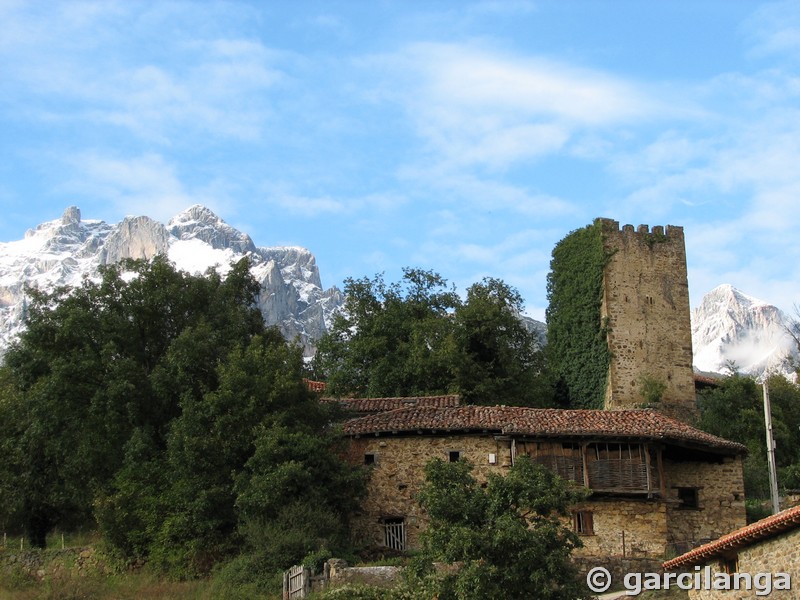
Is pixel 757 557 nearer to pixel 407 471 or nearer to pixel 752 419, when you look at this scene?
pixel 407 471

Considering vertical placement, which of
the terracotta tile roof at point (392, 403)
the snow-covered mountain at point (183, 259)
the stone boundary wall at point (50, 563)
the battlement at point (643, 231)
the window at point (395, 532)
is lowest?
the stone boundary wall at point (50, 563)

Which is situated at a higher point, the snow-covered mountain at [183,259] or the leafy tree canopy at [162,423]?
the snow-covered mountain at [183,259]

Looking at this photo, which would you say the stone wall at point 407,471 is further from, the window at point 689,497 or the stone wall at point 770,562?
the stone wall at point 770,562

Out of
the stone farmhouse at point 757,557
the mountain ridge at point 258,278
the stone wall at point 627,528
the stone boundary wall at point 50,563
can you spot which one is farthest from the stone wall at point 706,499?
the mountain ridge at point 258,278

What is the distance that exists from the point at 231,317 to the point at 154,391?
14.0ft

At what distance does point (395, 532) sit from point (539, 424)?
5.48 meters

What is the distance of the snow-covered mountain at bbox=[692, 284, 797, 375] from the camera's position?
14520 cm

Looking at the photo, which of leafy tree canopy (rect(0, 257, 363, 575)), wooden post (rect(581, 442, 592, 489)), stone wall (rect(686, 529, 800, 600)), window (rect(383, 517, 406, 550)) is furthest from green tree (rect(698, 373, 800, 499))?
leafy tree canopy (rect(0, 257, 363, 575))

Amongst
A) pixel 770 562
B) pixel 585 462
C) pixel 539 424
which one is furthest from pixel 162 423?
pixel 770 562

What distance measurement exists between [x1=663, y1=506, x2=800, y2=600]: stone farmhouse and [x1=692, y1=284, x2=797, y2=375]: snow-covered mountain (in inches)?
4800

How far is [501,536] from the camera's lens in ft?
66.0

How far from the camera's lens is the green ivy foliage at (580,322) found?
48188mm

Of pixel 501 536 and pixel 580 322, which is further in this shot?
pixel 580 322

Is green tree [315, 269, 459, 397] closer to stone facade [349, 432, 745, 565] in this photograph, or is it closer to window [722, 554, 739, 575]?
stone facade [349, 432, 745, 565]
